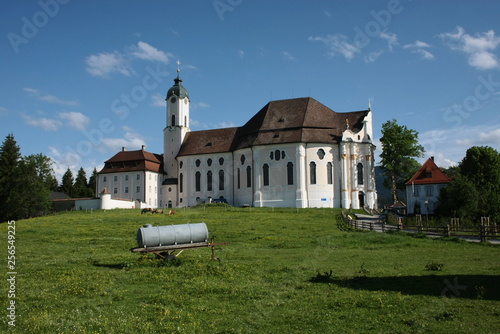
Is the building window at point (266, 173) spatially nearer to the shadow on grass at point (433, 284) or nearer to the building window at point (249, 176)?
the building window at point (249, 176)

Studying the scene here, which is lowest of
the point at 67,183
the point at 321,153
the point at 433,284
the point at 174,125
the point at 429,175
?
the point at 433,284

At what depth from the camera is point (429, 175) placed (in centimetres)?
5694

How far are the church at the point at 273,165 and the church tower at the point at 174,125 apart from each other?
63 centimetres

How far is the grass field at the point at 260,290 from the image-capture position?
9586 mm

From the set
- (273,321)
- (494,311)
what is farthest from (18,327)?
(494,311)

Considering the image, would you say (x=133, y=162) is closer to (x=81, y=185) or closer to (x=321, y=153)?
(x=321, y=153)

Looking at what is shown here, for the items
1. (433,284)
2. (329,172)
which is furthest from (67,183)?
(433,284)

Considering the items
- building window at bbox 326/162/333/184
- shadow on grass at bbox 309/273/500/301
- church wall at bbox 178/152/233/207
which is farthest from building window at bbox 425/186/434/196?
shadow on grass at bbox 309/273/500/301

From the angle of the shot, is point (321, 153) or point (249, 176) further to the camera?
point (249, 176)

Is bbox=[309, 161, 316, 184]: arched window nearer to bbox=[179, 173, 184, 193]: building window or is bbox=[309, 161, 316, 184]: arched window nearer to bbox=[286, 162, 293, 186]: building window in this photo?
bbox=[286, 162, 293, 186]: building window

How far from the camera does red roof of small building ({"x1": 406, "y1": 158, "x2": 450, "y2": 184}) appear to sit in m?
55.8

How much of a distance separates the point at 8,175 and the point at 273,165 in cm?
3994

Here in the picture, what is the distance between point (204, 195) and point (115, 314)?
61.0 metres

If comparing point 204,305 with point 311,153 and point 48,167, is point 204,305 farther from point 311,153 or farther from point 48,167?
point 48,167
